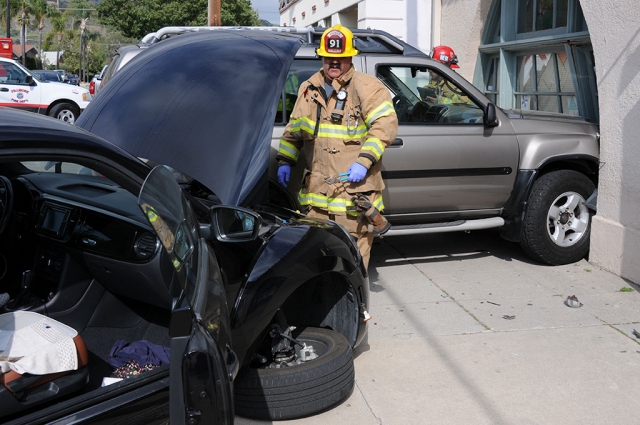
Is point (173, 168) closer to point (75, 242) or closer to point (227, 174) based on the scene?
point (227, 174)

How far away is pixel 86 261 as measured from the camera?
131 inches

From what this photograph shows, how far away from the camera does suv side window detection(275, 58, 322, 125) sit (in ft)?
18.1

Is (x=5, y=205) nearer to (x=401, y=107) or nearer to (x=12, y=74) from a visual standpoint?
(x=401, y=107)

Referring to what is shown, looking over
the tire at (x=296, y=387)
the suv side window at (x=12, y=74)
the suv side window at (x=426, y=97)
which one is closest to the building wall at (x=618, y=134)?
the suv side window at (x=426, y=97)

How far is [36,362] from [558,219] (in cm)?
503

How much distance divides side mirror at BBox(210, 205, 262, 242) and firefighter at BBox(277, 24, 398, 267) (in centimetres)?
166

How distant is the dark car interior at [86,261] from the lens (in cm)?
313

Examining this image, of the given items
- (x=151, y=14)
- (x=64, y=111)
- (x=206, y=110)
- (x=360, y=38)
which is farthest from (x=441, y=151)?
(x=151, y=14)

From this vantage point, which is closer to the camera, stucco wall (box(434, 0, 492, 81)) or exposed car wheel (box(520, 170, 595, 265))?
exposed car wheel (box(520, 170, 595, 265))

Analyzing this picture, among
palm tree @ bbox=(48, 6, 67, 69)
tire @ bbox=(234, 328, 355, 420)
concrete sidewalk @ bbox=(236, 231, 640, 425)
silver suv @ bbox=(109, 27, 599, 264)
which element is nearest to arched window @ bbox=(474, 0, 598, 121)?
silver suv @ bbox=(109, 27, 599, 264)

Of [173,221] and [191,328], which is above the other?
[173,221]

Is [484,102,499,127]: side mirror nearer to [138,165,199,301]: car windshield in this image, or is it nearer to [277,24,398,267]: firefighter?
[277,24,398,267]: firefighter

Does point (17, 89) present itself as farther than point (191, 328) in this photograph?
Yes

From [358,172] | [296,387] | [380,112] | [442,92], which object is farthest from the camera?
[442,92]
